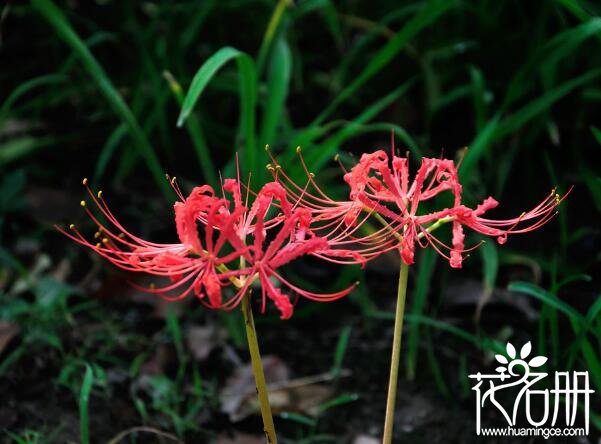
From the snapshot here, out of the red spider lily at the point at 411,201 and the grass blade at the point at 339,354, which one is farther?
the grass blade at the point at 339,354

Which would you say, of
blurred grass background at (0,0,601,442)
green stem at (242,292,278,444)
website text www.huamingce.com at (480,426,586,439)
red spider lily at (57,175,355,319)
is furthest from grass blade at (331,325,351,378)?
red spider lily at (57,175,355,319)

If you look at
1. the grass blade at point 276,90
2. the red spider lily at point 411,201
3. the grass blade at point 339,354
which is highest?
the grass blade at point 276,90

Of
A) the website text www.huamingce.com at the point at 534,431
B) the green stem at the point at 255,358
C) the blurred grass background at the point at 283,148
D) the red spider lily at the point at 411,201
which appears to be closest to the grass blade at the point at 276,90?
the blurred grass background at the point at 283,148

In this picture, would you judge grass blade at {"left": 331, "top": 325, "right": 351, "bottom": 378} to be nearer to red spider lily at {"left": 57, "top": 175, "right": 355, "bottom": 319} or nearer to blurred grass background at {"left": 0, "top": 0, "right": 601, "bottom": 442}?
blurred grass background at {"left": 0, "top": 0, "right": 601, "bottom": 442}

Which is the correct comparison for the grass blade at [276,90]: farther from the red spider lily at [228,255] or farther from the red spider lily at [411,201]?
the red spider lily at [228,255]

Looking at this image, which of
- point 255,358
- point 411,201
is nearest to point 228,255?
point 255,358

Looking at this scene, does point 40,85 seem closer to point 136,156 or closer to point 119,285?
point 136,156
